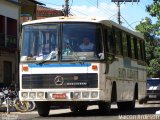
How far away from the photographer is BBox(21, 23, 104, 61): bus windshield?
19938mm

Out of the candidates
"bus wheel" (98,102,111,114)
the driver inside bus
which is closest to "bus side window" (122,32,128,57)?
"bus wheel" (98,102,111,114)

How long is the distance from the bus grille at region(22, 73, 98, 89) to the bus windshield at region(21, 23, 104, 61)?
0.59 metres

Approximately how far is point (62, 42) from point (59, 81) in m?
1.37

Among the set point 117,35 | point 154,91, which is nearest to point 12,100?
point 117,35

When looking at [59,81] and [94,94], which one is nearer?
[94,94]

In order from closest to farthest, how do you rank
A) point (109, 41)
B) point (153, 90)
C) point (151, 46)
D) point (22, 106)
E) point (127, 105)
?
point (109, 41) < point (127, 105) < point (22, 106) < point (153, 90) < point (151, 46)

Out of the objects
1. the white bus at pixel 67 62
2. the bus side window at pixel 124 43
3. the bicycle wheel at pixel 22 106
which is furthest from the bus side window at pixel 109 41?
the bicycle wheel at pixel 22 106

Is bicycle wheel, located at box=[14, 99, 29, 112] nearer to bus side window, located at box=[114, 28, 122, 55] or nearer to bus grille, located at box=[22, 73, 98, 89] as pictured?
bus side window, located at box=[114, 28, 122, 55]

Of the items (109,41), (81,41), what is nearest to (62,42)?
(81,41)

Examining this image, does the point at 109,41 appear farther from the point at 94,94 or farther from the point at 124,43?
the point at 124,43

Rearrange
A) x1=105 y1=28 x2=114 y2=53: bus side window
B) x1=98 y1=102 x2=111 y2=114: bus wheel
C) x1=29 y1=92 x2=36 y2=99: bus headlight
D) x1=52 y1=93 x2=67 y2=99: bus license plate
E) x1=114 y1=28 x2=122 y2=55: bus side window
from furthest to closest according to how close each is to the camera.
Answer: x1=114 y1=28 x2=122 y2=55: bus side window < x1=98 y1=102 x2=111 y2=114: bus wheel < x1=105 y1=28 x2=114 y2=53: bus side window < x1=29 y1=92 x2=36 y2=99: bus headlight < x1=52 y1=93 x2=67 y2=99: bus license plate

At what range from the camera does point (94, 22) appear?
2019 centimetres

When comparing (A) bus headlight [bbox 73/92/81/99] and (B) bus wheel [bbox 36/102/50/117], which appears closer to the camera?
(A) bus headlight [bbox 73/92/81/99]

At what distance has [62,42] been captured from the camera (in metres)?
20.2
